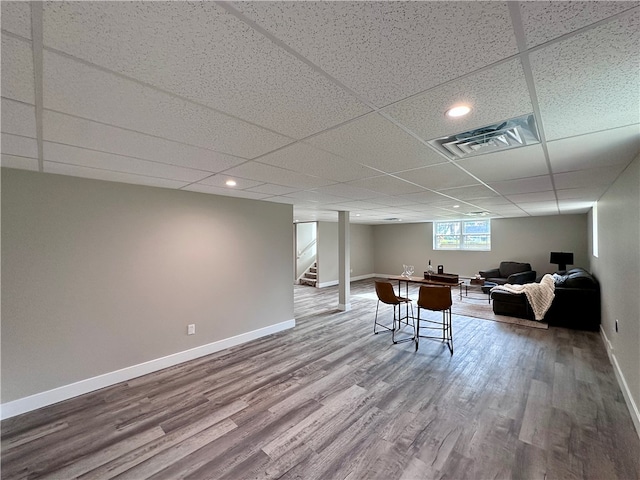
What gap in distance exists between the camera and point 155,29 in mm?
859

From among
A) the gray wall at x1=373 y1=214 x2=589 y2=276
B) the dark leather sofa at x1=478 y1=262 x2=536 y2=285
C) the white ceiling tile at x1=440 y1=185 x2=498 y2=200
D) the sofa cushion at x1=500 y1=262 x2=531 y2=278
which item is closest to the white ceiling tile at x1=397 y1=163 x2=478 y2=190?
the white ceiling tile at x1=440 y1=185 x2=498 y2=200

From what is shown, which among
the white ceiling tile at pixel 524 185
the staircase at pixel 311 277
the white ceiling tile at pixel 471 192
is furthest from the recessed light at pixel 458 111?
the staircase at pixel 311 277

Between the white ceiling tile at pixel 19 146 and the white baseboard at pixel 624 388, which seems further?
the white baseboard at pixel 624 388

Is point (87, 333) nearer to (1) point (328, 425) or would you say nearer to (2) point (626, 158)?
(1) point (328, 425)

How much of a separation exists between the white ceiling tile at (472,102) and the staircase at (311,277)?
7746 mm

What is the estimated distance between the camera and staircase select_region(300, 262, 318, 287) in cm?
915

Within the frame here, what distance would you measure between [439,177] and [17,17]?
2.99 meters

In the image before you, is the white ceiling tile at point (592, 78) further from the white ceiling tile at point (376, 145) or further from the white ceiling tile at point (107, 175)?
the white ceiling tile at point (107, 175)

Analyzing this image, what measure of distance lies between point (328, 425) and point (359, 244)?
28.5 ft

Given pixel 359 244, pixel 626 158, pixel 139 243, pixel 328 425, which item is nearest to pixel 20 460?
pixel 139 243

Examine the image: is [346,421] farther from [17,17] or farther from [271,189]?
[17,17]

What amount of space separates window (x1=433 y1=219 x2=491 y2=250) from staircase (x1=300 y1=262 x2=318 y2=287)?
4.67 metres

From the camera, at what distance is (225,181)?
9.78 feet

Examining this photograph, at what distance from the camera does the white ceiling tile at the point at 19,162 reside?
2.14 meters
